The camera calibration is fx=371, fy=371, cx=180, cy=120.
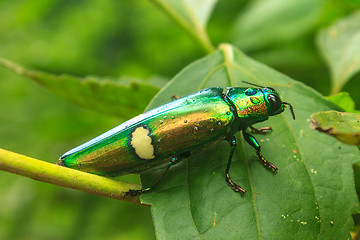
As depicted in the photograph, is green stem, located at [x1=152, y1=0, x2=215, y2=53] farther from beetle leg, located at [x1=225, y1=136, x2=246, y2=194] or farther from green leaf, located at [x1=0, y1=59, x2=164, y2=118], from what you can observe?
beetle leg, located at [x1=225, y1=136, x2=246, y2=194]

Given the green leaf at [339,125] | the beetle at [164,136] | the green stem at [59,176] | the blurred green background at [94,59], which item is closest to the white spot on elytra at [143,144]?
the beetle at [164,136]

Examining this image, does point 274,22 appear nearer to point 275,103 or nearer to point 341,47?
point 341,47

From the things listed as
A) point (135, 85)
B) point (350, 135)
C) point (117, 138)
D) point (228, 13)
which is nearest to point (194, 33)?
point (135, 85)

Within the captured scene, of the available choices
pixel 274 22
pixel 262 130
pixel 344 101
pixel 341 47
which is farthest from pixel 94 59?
pixel 344 101

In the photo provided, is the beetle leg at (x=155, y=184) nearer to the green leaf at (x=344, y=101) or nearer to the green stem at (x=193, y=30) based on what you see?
the green leaf at (x=344, y=101)

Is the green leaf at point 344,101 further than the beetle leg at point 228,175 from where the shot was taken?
Yes

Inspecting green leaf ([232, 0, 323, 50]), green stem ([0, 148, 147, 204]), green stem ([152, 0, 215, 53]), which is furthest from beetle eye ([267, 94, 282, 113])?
green leaf ([232, 0, 323, 50])
